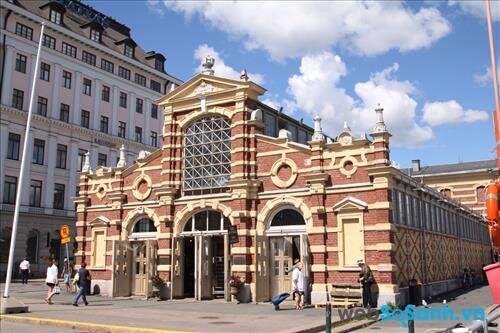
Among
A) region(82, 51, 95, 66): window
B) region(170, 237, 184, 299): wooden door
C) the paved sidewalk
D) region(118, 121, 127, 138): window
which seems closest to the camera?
the paved sidewalk

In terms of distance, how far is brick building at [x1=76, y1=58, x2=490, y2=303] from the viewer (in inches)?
780

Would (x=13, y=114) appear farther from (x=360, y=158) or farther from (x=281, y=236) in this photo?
(x=360, y=158)

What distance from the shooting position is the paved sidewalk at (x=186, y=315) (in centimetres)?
1433

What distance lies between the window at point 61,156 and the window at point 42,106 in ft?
10.3

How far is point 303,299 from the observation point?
1944cm

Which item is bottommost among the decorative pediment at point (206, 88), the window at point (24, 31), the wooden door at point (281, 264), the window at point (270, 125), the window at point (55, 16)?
the wooden door at point (281, 264)

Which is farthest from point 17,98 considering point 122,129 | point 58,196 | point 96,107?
point 122,129

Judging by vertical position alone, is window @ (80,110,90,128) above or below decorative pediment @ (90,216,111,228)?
above

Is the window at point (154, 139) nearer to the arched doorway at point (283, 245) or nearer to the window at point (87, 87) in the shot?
the window at point (87, 87)

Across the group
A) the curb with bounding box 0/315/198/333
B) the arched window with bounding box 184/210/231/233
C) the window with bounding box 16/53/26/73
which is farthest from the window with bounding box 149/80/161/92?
the curb with bounding box 0/315/198/333

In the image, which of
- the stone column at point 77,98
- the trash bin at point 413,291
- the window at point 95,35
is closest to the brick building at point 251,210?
the trash bin at point 413,291

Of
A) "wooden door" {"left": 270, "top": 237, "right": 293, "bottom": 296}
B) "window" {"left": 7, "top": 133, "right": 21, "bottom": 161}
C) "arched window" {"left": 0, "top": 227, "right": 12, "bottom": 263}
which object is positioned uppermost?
"window" {"left": 7, "top": 133, "right": 21, "bottom": 161}

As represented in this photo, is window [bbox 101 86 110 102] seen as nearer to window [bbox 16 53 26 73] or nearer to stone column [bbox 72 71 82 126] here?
stone column [bbox 72 71 82 126]

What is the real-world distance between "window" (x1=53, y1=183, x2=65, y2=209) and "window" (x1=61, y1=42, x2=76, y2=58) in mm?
11998
